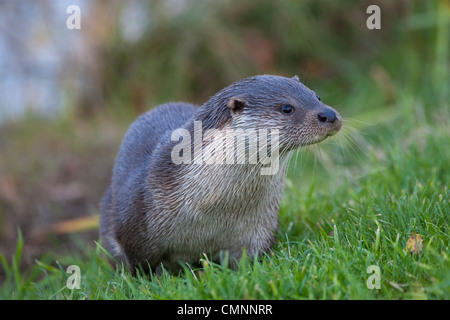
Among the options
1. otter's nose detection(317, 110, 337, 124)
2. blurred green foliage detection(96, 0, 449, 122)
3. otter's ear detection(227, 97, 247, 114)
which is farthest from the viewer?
blurred green foliage detection(96, 0, 449, 122)

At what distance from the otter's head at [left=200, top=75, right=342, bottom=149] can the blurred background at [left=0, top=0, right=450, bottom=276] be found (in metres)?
3.88

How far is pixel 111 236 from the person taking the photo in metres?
3.68

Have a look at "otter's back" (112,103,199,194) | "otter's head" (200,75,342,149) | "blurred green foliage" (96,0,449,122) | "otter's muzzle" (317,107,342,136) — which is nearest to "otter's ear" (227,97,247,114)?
"otter's head" (200,75,342,149)

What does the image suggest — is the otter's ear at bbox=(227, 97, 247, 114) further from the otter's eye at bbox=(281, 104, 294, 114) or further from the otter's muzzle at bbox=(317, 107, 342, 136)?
the otter's muzzle at bbox=(317, 107, 342, 136)

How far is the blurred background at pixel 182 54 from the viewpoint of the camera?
7234mm

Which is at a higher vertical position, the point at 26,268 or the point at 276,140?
the point at 276,140

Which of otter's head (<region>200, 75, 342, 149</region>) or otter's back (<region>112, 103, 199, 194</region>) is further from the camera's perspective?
otter's back (<region>112, 103, 199, 194</region>)

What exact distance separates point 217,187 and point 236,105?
43 centimetres

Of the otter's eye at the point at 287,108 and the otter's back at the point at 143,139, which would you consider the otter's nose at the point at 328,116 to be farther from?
the otter's back at the point at 143,139

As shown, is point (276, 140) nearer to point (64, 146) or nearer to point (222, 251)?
point (222, 251)

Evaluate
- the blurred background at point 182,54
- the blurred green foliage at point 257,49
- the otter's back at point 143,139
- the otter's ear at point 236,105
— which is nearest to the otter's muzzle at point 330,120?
the otter's ear at point 236,105

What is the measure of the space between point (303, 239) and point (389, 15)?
540 centimetres

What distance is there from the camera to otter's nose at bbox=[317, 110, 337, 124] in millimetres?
2998
